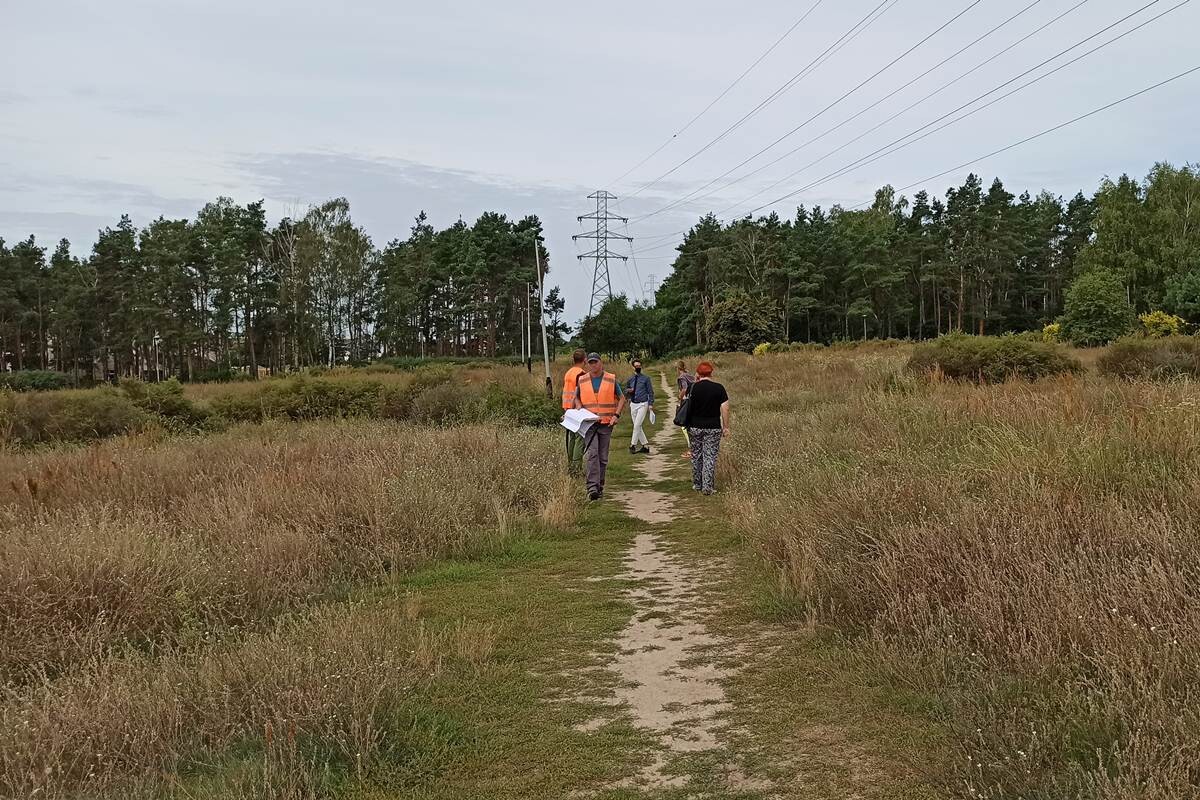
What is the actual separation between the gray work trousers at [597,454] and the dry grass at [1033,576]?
289 centimetres

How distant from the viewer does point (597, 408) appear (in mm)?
11211

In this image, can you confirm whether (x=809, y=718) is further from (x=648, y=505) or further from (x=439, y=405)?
(x=439, y=405)

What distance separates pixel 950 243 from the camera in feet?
258

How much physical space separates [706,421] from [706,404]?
0.25m

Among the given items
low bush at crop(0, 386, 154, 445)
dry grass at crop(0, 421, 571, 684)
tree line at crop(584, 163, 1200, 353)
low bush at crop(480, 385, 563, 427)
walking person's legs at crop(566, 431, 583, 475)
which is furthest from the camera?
tree line at crop(584, 163, 1200, 353)

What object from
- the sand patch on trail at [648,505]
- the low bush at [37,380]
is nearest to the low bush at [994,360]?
the sand patch on trail at [648,505]

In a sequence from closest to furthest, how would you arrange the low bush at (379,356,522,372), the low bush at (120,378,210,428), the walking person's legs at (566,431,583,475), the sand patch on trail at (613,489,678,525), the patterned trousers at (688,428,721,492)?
1. the sand patch on trail at (613,489,678,525)
2. the patterned trousers at (688,428,721,492)
3. the walking person's legs at (566,431,583,475)
4. the low bush at (120,378,210,428)
5. the low bush at (379,356,522,372)

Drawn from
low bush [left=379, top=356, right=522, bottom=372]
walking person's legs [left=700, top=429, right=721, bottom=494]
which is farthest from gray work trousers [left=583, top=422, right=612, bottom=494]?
low bush [left=379, top=356, right=522, bottom=372]

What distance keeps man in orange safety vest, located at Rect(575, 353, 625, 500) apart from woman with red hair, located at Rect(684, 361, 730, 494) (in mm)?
1115

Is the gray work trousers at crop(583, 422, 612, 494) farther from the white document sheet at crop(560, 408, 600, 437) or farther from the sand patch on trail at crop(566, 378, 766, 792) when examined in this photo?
the sand patch on trail at crop(566, 378, 766, 792)

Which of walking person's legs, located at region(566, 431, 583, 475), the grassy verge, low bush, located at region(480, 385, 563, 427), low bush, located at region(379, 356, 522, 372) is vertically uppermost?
low bush, located at region(379, 356, 522, 372)

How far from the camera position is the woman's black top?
36.6 ft

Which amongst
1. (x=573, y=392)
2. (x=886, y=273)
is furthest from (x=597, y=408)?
(x=886, y=273)

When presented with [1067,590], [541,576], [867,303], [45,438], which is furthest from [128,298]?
[1067,590]
